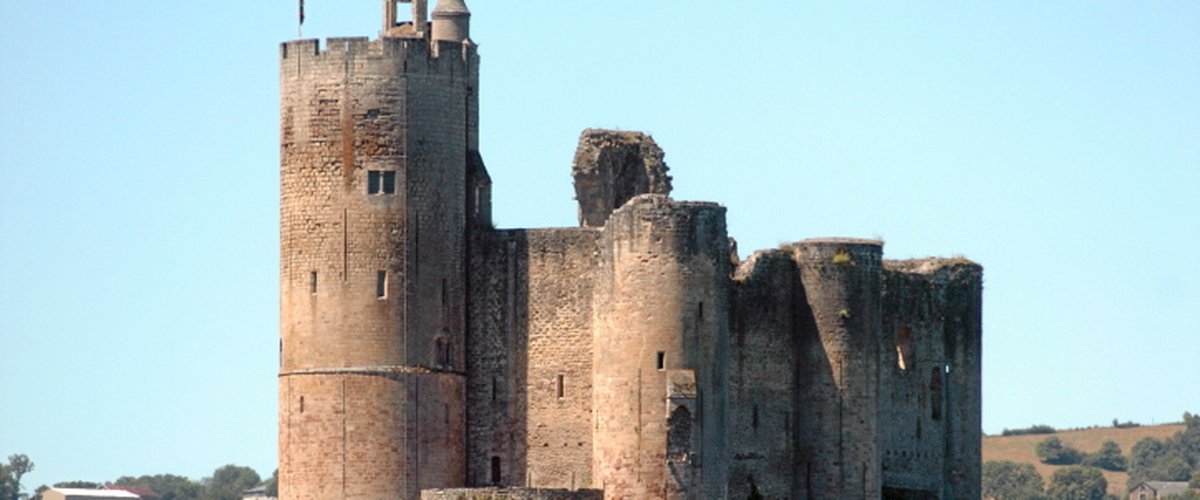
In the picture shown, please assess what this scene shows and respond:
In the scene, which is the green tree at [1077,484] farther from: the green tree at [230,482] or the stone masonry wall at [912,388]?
the stone masonry wall at [912,388]

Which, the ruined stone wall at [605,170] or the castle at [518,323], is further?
the ruined stone wall at [605,170]

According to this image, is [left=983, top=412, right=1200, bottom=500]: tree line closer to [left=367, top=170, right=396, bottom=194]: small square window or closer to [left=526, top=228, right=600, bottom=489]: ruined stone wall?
[left=526, top=228, right=600, bottom=489]: ruined stone wall

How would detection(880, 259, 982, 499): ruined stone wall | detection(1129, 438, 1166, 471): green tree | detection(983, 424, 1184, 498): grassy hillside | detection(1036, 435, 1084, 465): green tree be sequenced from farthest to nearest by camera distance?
detection(1129, 438, 1166, 471): green tree
detection(1036, 435, 1084, 465): green tree
detection(983, 424, 1184, 498): grassy hillside
detection(880, 259, 982, 499): ruined stone wall

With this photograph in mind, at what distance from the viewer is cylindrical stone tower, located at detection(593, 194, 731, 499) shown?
7400cm

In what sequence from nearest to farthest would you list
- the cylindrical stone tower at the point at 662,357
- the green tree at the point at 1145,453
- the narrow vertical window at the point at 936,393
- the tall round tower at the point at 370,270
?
the cylindrical stone tower at the point at 662,357 < the tall round tower at the point at 370,270 < the narrow vertical window at the point at 936,393 < the green tree at the point at 1145,453

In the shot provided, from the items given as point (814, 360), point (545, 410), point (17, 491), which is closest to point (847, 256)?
point (814, 360)

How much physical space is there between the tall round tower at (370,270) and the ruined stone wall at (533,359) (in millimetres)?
628

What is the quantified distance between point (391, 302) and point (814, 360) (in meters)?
10.2

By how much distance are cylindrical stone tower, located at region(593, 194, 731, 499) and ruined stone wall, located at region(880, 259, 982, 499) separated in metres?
8.08

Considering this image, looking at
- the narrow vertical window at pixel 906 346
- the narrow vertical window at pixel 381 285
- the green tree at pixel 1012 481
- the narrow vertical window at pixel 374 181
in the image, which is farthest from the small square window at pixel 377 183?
→ the green tree at pixel 1012 481

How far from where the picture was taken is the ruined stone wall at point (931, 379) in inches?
3282

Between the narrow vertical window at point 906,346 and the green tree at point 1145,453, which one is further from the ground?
the narrow vertical window at point 906,346

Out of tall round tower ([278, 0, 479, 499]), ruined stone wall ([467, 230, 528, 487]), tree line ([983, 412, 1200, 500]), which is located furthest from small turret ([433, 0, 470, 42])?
tree line ([983, 412, 1200, 500])

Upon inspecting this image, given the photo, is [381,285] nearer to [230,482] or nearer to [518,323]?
[518,323]
